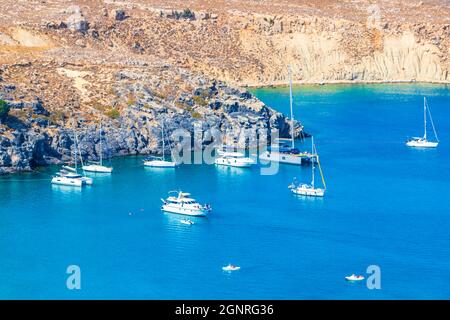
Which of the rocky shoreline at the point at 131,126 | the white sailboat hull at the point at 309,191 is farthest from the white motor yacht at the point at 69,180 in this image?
the white sailboat hull at the point at 309,191

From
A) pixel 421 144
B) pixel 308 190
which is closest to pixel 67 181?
pixel 308 190

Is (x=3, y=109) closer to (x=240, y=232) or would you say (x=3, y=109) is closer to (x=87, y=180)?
(x=87, y=180)

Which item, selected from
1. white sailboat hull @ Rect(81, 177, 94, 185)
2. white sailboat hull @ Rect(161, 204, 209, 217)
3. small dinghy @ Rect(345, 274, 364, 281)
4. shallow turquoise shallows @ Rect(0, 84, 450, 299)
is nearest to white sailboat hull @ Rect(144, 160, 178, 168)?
shallow turquoise shallows @ Rect(0, 84, 450, 299)

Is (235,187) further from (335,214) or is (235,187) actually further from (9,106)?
(9,106)
